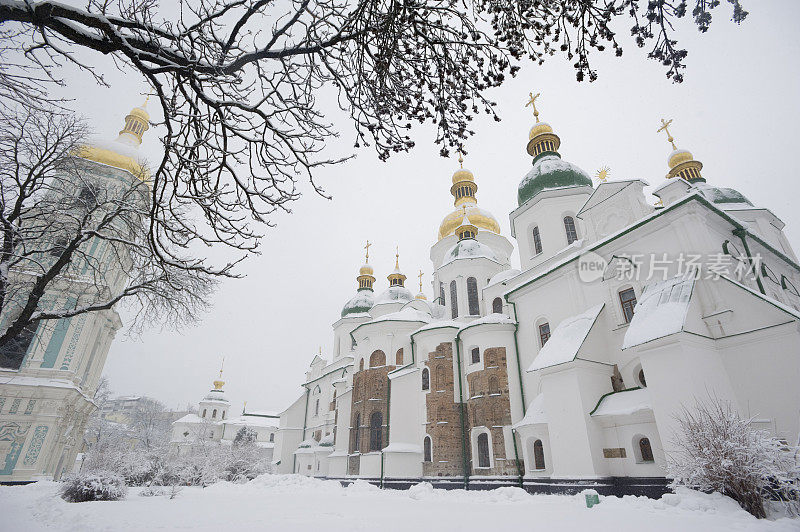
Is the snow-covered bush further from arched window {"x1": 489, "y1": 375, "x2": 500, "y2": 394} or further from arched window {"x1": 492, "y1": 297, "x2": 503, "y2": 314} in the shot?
arched window {"x1": 492, "y1": 297, "x2": 503, "y2": 314}

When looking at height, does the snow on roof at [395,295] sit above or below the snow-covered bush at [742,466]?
above

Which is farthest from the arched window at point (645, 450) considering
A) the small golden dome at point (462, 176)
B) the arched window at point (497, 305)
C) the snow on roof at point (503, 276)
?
the small golden dome at point (462, 176)

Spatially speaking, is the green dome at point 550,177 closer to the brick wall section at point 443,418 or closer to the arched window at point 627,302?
the arched window at point 627,302

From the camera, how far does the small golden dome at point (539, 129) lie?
24.5 metres

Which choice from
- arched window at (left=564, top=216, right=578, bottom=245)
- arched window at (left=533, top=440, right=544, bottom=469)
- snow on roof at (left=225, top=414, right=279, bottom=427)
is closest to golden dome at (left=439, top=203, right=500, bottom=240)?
arched window at (left=564, top=216, right=578, bottom=245)

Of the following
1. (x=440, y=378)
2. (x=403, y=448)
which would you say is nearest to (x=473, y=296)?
(x=440, y=378)

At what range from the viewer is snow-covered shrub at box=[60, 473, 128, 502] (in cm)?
1202

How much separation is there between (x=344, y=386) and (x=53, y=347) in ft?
57.0

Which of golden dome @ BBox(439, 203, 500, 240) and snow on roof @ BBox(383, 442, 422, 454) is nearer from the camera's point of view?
snow on roof @ BBox(383, 442, 422, 454)

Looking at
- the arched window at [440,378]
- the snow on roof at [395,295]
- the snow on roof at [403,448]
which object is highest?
the snow on roof at [395,295]

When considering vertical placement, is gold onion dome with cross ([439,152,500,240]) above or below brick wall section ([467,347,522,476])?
above

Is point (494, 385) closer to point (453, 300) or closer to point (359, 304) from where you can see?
point (453, 300)

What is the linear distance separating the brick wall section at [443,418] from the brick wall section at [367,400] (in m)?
4.00

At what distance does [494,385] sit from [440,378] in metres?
Result: 3.46
